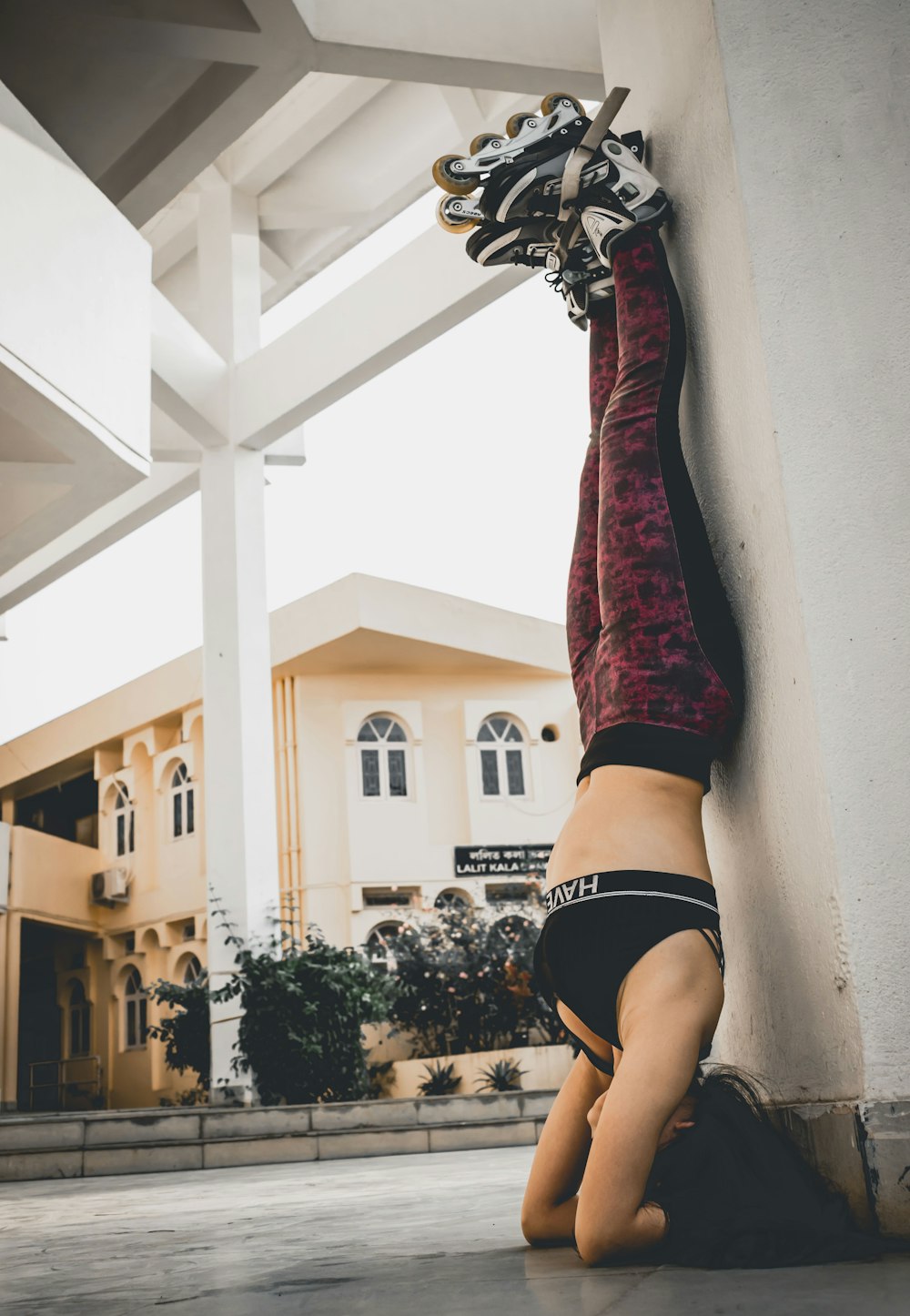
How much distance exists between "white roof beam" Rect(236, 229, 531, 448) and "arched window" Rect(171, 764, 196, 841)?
7.78 metres

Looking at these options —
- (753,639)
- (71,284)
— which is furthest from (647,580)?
(71,284)

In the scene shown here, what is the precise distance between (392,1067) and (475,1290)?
482 inches

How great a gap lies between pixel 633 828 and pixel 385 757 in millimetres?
14059

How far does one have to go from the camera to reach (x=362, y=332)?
8883mm

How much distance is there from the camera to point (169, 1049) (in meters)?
10.3

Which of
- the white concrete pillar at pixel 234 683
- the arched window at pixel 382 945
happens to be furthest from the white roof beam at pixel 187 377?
the arched window at pixel 382 945

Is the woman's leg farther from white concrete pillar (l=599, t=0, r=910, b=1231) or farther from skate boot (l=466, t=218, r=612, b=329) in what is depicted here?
white concrete pillar (l=599, t=0, r=910, b=1231)

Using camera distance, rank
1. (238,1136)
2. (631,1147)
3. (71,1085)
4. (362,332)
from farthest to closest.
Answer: (71,1085), (362,332), (238,1136), (631,1147)

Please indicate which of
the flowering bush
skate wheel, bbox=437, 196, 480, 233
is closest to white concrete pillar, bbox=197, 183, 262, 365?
the flowering bush

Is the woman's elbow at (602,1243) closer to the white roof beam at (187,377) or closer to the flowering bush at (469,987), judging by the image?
the white roof beam at (187,377)

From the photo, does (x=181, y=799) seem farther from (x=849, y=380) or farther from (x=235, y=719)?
(x=849, y=380)

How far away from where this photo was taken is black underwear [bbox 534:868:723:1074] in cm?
170

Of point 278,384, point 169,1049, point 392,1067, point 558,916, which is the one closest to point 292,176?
point 278,384

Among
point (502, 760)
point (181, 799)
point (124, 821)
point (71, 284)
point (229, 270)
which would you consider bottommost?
point (124, 821)
